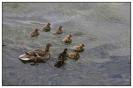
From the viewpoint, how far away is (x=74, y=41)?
11422mm

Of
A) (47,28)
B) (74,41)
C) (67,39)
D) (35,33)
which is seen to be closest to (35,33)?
(35,33)

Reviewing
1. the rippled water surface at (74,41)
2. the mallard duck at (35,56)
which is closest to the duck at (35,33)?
the rippled water surface at (74,41)

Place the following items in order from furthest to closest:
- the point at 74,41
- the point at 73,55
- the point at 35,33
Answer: the point at 74,41 < the point at 35,33 < the point at 73,55

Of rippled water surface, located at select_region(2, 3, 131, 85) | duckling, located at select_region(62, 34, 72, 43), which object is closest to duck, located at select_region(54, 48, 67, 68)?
rippled water surface, located at select_region(2, 3, 131, 85)

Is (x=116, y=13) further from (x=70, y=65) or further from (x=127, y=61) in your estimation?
(x=70, y=65)

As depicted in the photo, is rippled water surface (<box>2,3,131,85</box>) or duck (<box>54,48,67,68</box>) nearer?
rippled water surface (<box>2,3,131,85</box>)

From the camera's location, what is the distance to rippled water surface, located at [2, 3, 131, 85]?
30.7 feet

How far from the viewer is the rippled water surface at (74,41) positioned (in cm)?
935

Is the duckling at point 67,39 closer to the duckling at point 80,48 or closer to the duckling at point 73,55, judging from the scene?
the duckling at point 80,48

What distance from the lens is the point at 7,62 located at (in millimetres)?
9734

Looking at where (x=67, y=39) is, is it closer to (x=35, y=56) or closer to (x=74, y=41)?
(x=74, y=41)

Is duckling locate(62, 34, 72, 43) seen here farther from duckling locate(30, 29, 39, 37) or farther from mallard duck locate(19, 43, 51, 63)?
mallard duck locate(19, 43, 51, 63)

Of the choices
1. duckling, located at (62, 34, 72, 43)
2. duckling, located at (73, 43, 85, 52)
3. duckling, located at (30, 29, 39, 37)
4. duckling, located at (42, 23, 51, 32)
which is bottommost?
duckling, located at (73, 43, 85, 52)

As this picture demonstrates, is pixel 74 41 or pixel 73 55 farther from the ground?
pixel 74 41
